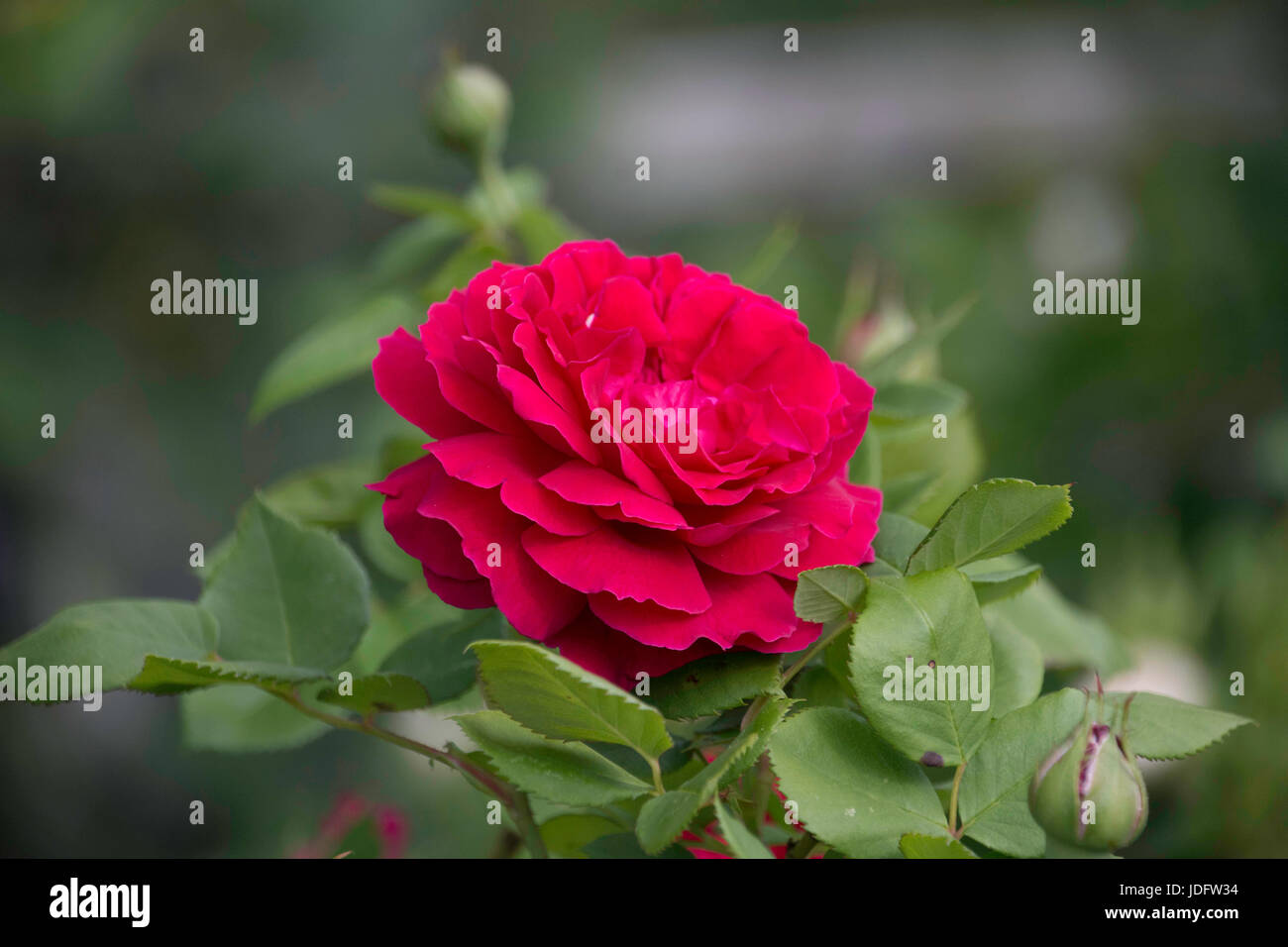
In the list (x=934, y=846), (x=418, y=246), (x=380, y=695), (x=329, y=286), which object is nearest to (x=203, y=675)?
(x=380, y=695)

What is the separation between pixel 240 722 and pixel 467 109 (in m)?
0.25

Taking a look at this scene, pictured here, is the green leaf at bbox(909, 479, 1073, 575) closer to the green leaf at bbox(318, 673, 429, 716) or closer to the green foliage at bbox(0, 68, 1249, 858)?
the green foliage at bbox(0, 68, 1249, 858)

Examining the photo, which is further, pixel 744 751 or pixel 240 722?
pixel 240 722

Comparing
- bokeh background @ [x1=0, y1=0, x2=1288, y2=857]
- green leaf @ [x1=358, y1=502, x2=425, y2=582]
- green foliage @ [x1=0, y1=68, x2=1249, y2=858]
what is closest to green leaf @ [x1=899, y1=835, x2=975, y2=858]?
green foliage @ [x1=0, y1=68, x2=1249, y2=858]

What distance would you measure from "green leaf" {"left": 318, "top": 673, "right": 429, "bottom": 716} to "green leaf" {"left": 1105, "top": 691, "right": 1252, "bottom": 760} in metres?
0.14

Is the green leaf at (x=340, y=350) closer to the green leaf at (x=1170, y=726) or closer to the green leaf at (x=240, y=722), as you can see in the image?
the green leaf at (x=240, y=722)

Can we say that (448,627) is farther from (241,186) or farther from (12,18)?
(241,186)

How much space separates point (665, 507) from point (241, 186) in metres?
1.00

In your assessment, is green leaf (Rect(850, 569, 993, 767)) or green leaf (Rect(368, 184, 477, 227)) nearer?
green leaf (Rect(850, 569, 993, 767))

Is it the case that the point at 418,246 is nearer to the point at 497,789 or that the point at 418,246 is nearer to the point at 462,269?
the point at 462,269

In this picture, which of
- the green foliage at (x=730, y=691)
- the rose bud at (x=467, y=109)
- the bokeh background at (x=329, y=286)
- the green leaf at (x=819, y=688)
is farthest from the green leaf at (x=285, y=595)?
the bokeh background at (x=329, y=286)

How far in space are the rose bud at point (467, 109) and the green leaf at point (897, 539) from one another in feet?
0.87

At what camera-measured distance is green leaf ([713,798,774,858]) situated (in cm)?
18

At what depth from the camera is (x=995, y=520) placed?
0.68 feet
